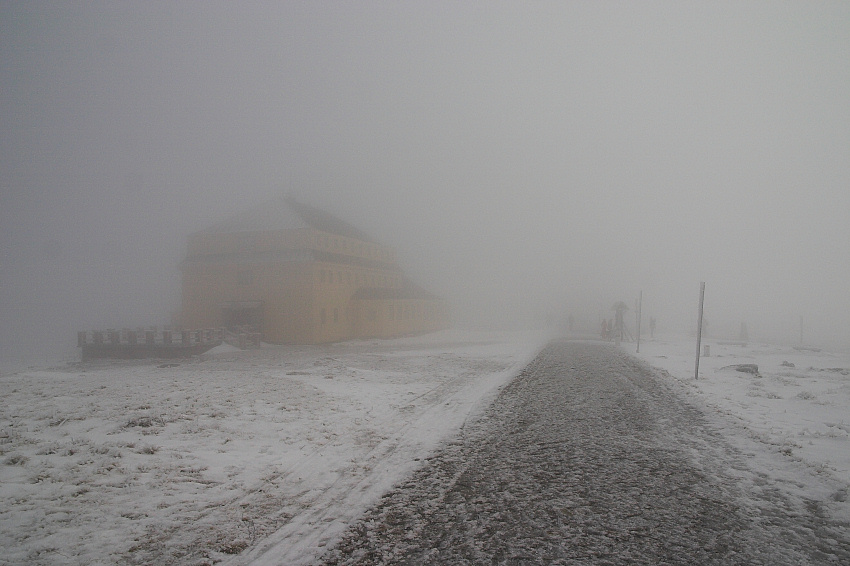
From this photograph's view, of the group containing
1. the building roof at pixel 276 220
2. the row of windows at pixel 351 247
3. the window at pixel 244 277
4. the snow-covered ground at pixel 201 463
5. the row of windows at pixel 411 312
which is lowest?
the row of windows at pixel 411 312

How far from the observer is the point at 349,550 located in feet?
14.6

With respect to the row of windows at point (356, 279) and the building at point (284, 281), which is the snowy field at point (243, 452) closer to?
the building at point (284, 281)

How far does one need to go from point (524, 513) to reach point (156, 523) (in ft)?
13.7

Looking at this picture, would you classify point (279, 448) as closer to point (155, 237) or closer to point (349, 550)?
point (349, 550)

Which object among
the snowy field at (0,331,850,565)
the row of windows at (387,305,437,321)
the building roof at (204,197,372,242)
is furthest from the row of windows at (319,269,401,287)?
the snowy field at (0,331,850,565)

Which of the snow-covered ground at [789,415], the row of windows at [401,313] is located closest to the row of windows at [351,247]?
the row of windows at [401,313]

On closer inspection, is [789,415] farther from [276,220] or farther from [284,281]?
[276,220]

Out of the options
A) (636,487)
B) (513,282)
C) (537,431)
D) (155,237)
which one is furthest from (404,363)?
(155,237)

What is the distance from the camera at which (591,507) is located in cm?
535

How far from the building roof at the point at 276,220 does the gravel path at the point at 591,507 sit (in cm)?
3164

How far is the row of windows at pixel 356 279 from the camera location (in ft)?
121

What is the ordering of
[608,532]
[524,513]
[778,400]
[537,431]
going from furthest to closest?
[778,400], [537,431], [524,513], [608,532]

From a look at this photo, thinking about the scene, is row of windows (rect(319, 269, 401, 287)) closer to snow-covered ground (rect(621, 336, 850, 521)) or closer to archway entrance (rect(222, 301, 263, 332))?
archway entrance (rect(222, 301, 263, 332))

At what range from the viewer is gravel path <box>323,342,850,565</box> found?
4355 mm
